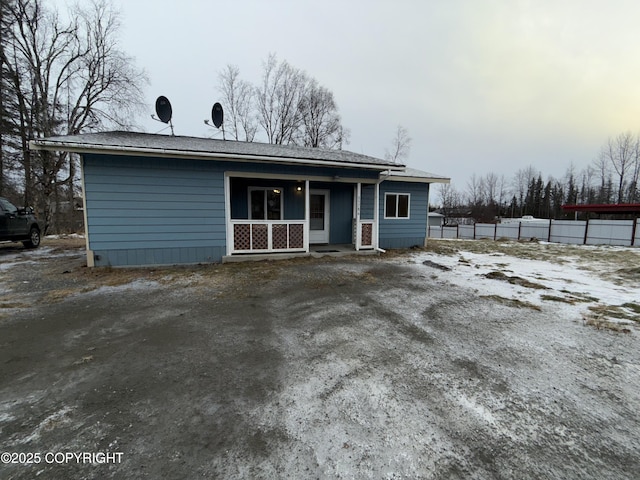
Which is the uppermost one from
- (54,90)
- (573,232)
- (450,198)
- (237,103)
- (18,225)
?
(237,103)

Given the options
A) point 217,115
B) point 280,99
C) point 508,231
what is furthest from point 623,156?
point 217,115

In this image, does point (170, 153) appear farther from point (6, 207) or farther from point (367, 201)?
point (6, 207)

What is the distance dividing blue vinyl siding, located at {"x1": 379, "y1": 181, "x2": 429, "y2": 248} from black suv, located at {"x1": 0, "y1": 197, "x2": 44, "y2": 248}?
12.2 meters

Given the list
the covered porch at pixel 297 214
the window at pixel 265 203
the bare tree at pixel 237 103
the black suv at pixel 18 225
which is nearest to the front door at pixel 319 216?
the covered porch at pixel 297 214

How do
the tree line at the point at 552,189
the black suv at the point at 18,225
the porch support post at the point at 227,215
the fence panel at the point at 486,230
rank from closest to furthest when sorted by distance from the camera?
1. the porch support post at the point at 227,215
2. the black suv at the point at 18,225
3. the fence panel at the point at 486,230
4. the tree line at the point at 552,189

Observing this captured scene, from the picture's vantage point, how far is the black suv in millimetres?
8719

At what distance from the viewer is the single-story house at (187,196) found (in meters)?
6.68

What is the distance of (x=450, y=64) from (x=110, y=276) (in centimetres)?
1772

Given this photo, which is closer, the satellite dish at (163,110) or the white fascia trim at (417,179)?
the satellite dish at (163,110)

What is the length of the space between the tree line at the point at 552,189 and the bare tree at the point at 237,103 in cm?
3425

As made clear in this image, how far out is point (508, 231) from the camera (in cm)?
1872

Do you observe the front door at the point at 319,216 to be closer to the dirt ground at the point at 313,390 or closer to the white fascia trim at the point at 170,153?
the white fascia trim at the point at 170,153

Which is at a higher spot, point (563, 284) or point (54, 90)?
point (54, 90)

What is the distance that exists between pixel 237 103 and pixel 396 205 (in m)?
19.2
